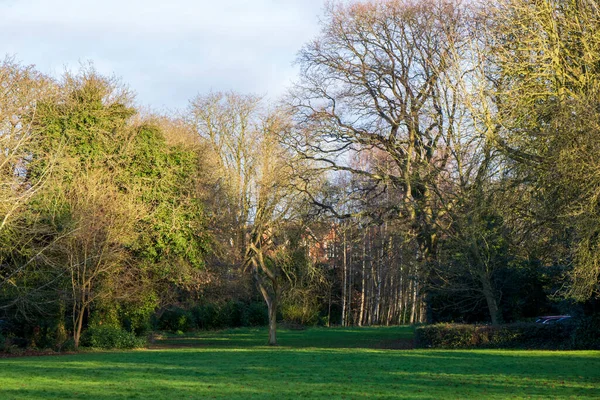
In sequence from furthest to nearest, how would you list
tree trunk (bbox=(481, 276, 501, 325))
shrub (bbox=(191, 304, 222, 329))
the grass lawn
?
shrub (bbox=(191, 304, 222, 329))
tree trunk (bbox=(481, 276, 501, 325))
the grass lawn

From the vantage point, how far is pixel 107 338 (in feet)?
98.5

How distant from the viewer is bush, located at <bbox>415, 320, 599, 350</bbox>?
2565 cm

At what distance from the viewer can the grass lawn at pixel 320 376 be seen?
44.5 ft

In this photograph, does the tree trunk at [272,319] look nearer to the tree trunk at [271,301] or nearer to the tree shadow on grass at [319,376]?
the tree trunk at [271,301]

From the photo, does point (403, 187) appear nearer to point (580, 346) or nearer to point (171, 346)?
point (580, 346)

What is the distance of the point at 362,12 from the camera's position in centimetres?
3028

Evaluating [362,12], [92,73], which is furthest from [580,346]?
[92,73]

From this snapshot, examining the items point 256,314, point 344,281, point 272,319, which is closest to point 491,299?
point 272,319

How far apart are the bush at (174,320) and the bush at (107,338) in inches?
501

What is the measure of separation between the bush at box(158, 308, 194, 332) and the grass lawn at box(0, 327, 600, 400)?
18.8 meters

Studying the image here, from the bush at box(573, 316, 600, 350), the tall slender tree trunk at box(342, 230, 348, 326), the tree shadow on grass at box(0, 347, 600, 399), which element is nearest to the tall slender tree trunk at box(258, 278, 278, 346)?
the tree shadow on grass at box(0, 347, 600, 399)

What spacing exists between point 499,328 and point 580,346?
119 inches

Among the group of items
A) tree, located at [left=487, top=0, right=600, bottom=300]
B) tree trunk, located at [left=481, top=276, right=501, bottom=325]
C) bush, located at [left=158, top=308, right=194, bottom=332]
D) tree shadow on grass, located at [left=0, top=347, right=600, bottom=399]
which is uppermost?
tree, located at [left=487, top=0, right=600, bottom=300]

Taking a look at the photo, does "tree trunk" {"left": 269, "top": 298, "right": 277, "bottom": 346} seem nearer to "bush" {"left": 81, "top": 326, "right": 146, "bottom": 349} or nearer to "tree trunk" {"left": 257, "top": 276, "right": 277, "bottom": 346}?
"tree trunk" {"left": 257, "top": 276, "right": 277, "bottom": 346}
